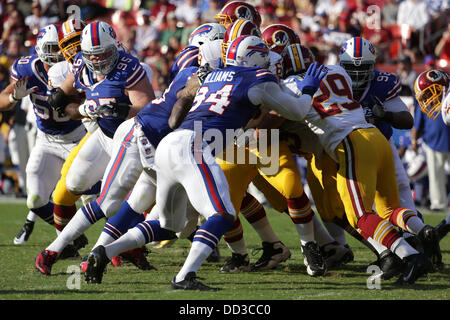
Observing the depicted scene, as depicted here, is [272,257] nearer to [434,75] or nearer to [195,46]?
[195,46]

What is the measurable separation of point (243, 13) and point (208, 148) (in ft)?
8.74

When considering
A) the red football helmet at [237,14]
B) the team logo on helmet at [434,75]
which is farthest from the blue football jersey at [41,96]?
the team logo on helmet at [434,75]

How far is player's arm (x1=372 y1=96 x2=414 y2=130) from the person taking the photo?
5676 millimetres

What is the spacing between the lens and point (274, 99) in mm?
4754

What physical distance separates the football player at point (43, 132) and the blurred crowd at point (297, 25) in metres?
4.15

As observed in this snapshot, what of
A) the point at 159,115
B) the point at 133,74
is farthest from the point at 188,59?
the point at 159,115

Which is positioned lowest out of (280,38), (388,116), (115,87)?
(388,116)

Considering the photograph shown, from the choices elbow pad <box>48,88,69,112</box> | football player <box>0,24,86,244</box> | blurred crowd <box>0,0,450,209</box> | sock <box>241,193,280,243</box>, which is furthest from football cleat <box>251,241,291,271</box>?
blurred crowd <box>0,0,450,209</box>

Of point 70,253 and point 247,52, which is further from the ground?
point 247,52

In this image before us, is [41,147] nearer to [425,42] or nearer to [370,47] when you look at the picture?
[370,47]

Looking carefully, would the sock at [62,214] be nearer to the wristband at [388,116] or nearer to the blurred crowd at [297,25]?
the wristband at [388,116]

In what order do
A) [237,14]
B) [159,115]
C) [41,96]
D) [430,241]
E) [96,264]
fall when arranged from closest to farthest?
[96,264] < [159,115] < [430,241] < [41,96] < [237,14]

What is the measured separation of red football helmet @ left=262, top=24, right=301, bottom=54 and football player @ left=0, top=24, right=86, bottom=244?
1.80 metres

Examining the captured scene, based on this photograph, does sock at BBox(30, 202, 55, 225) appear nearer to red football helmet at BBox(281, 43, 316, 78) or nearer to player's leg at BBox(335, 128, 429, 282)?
red football helmet at BBox(281, 43, 316, 78)
